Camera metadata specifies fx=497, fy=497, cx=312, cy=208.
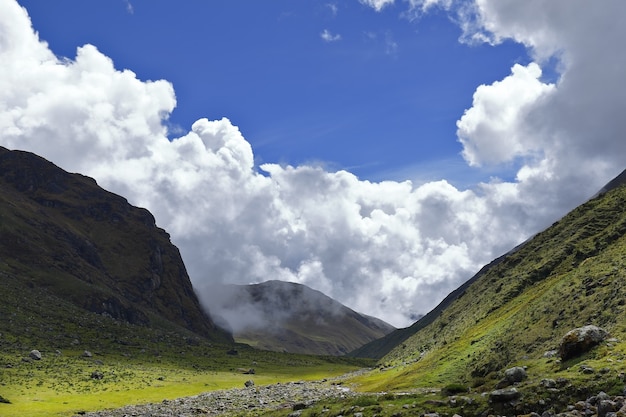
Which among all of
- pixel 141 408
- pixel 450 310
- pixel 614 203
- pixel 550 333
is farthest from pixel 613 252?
pixel 450 310

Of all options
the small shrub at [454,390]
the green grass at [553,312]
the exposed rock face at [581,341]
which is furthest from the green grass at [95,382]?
the exposed rock face at [581,341]

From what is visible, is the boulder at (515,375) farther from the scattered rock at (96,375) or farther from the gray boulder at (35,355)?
the gray boulder at (35,355)

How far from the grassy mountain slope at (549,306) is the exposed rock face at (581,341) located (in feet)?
5.50

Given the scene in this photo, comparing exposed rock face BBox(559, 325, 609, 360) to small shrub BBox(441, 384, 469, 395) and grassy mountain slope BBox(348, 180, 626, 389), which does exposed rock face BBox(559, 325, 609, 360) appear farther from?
small shrub BBox(441, 384, 469, 395)

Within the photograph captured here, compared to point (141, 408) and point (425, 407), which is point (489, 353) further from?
point (141, 408)

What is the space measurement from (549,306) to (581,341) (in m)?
29.7

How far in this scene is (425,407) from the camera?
35375mm

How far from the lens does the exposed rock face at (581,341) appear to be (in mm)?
40750

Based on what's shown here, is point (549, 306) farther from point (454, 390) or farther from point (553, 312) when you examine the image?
point (454, 390)

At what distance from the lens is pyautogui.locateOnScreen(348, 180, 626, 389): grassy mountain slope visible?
55031 mm

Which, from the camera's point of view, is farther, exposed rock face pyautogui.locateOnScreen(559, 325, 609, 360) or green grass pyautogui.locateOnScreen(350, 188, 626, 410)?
exposed rock face pyautogui.locateOnScreen(559, 325, 609, 360)

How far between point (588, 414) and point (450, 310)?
150 meters

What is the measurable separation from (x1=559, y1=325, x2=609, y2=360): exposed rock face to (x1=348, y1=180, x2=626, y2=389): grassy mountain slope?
1677 mm

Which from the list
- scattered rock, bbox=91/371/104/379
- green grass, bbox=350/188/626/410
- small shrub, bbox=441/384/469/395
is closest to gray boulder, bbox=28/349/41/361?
scattered rock, bbox=91/371/104/379
